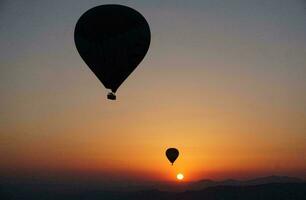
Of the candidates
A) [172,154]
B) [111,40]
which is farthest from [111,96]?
[172,154]

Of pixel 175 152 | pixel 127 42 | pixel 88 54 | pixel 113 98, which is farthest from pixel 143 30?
pixel 175 152

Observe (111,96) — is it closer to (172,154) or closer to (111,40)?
(111,40)

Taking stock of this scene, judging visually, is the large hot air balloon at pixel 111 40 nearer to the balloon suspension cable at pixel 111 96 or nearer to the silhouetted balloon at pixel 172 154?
the balloon suspension cable at pixel 111 96

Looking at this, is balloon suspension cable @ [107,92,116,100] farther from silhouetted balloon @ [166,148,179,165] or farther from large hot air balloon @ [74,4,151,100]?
silhouetted balloon @ [166,148,179,165]

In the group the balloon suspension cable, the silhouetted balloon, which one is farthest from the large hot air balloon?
the silhouetted balloon

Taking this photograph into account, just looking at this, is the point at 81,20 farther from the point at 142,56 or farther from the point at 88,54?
the point at 142,56

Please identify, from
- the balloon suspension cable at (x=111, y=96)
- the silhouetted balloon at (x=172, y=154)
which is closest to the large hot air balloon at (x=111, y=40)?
the balloon suspension cable at (x=111, y=96)
